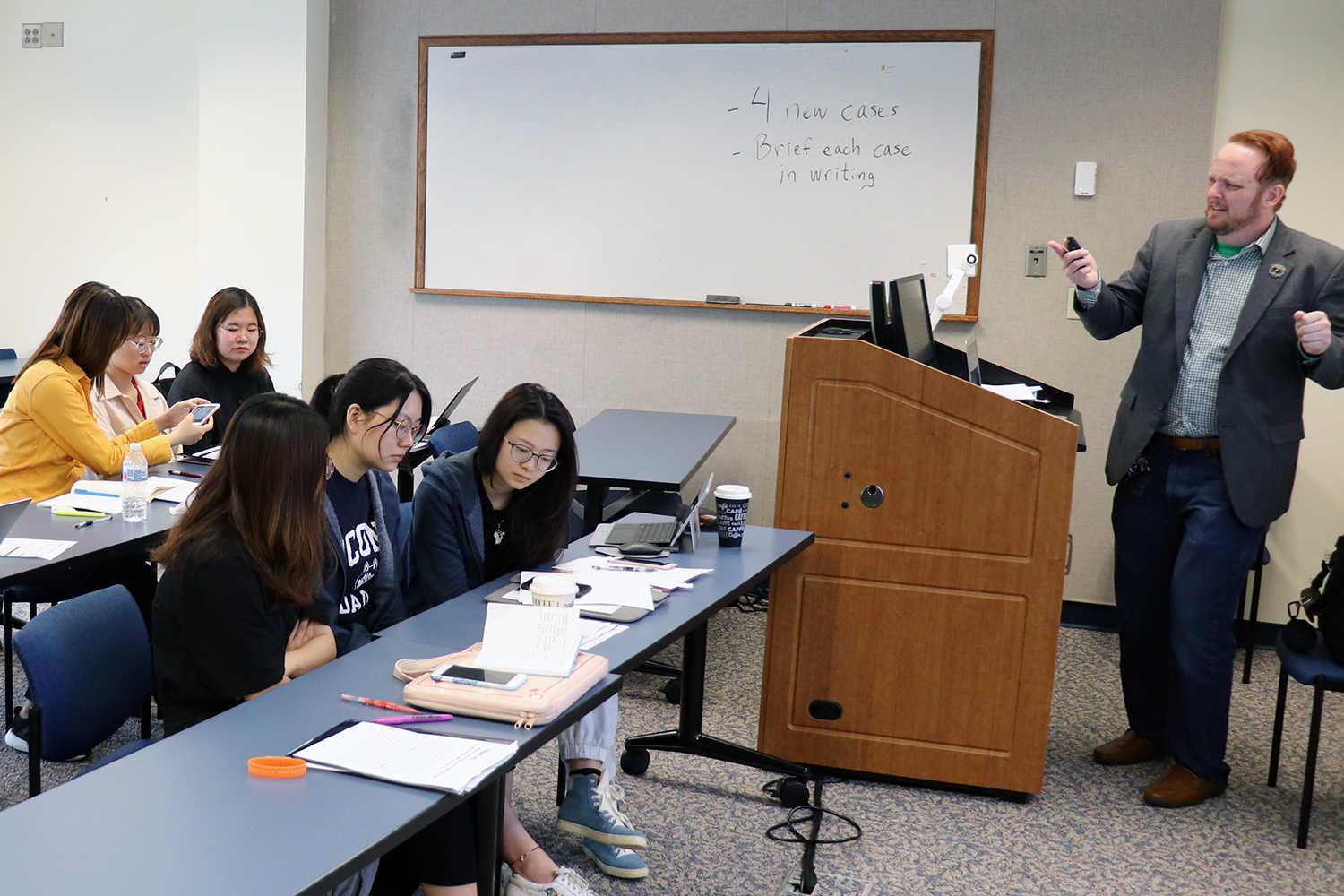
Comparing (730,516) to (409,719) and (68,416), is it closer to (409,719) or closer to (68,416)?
(409,719)

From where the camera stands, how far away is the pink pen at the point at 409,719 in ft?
5.57

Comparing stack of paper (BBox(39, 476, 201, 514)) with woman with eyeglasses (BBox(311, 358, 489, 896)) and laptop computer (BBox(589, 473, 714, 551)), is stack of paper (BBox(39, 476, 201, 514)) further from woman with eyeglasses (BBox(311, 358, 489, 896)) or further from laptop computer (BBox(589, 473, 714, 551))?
Answer: laptop computer (BBox(589, 473, 714, 551))

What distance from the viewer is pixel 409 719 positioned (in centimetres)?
171

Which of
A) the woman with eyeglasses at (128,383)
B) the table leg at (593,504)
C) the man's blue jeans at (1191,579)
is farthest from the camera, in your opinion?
the table leg at (593,504)

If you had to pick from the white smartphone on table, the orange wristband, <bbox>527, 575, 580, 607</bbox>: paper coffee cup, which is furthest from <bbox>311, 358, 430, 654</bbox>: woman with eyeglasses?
the orange wristband

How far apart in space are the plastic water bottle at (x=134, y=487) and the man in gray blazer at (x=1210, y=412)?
247cm

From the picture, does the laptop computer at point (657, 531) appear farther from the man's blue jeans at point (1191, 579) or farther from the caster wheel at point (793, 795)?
the man's blue jeans at point (1191, 579)

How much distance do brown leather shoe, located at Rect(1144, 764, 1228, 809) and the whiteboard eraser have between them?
2329 millimetres

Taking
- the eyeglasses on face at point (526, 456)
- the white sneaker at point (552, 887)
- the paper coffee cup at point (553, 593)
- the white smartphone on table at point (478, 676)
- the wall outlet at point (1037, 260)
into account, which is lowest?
the white sneaker at point (552, 887)

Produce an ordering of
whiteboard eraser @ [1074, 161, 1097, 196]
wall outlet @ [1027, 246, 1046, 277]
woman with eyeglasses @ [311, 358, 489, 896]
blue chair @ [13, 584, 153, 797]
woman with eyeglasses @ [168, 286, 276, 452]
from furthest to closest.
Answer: wall outlet @ [1027, 246, 1046, 277] → whiteboard eraser @ [1074, 161, 1097, 196] → woman with eyeglasses @ [168, 286, 276, 452] → woman with eyeglasses @ [311, 358, 489, 896] → blue chair @ [13, 584, 153, 797]

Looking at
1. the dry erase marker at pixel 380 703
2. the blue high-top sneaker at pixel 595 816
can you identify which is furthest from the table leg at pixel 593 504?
A: the dry erase marker at pixel 380 703

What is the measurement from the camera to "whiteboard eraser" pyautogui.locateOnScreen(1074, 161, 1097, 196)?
4.44 m

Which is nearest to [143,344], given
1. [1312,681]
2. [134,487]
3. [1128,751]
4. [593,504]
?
[134,487]

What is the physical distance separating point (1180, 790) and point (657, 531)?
154cm
